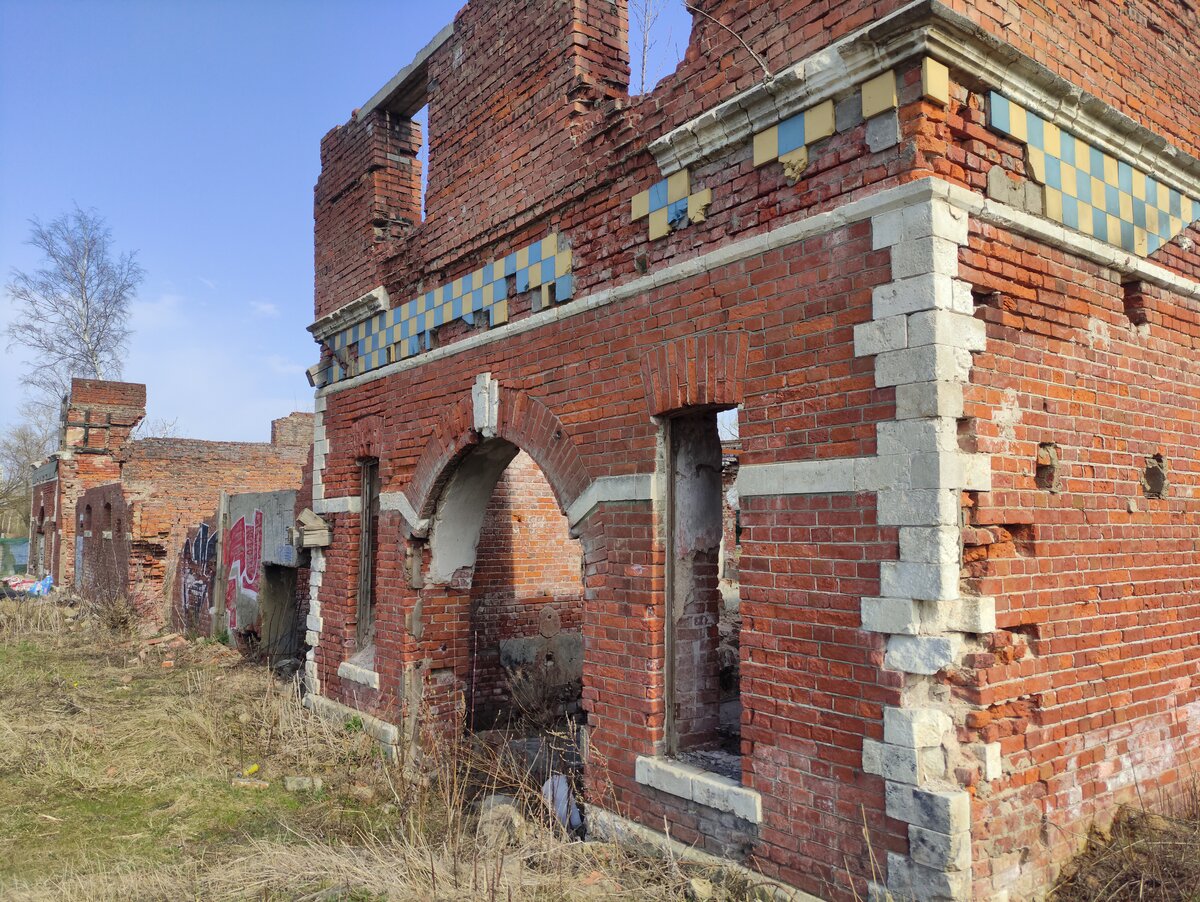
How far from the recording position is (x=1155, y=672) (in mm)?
4957

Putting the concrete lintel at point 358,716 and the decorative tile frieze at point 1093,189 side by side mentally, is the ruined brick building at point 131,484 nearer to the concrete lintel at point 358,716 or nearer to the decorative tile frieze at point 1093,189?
the concrete lintel at point 358,716

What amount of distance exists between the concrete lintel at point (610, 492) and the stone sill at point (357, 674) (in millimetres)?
3483

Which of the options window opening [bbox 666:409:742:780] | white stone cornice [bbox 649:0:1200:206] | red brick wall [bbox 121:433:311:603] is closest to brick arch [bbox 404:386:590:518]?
window opening [bbox 666:409:742:780]

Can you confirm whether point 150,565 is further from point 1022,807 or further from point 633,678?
point 1022,807

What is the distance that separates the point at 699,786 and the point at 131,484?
54.2ft

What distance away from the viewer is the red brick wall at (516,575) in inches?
425

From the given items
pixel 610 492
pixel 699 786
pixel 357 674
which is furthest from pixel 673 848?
pixel 357 674

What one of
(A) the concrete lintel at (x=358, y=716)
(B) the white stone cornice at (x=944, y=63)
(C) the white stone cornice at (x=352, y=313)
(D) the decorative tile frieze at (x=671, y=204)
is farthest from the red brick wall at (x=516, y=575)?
Answer: (B) the white stone cornice at (x=944, y=63)

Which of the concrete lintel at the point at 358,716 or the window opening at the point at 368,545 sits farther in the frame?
the window opening at the point at 368,545

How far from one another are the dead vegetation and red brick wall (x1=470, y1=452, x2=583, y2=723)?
23.3ft

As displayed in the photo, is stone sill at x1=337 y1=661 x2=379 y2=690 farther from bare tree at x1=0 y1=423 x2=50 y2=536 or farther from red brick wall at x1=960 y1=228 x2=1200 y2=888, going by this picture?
bare tree at x1=0 y1=423 x2=50 y2=536

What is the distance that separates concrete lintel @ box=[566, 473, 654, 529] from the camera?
543 centimetres

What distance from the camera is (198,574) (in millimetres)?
16297

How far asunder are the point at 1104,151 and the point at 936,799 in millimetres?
3947
